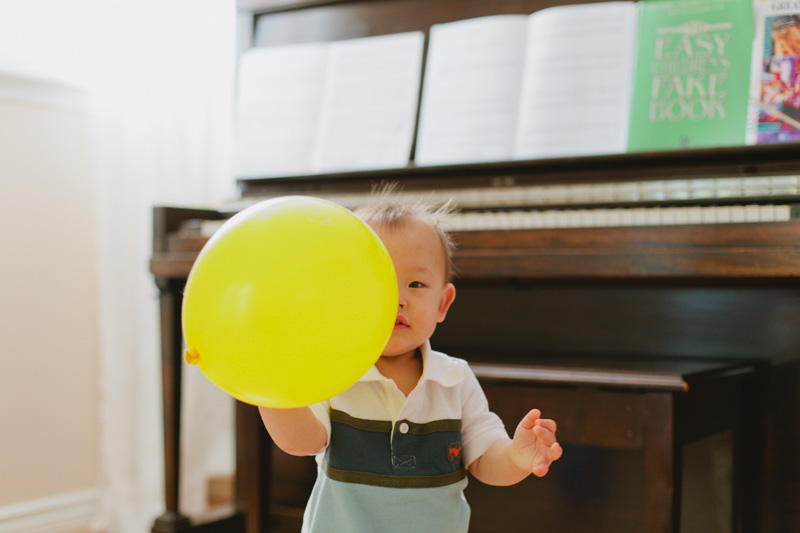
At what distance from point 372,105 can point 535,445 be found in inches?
48.4

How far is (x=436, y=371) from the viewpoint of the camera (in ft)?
3.23

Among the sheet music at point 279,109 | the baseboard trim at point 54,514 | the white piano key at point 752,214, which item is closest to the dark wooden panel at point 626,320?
the white piano key at point 752,214

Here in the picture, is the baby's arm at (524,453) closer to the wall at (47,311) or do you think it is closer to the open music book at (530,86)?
the open music book at (530,86)

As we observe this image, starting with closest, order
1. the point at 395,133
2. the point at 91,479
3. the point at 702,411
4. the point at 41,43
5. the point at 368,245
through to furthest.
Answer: the point at 368,245 → the point at 702,411 → the point at 395,133 → the point at 41,43 → the point at 91,479

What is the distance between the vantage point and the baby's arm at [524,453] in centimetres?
85

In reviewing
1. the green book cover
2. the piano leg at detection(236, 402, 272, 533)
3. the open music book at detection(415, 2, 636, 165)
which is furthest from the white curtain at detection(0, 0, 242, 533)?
the green book cover

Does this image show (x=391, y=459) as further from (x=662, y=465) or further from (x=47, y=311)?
(x=47, y=311)

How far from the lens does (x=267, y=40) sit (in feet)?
7.20

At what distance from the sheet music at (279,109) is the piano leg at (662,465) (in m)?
1.03

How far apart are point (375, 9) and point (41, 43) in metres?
0.93

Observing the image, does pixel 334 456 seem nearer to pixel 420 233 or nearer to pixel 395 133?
pixel 420 233

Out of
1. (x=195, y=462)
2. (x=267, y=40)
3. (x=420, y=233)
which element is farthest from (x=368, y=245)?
(x=195, y=462)

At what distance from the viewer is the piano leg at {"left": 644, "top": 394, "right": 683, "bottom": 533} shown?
4.17 ft

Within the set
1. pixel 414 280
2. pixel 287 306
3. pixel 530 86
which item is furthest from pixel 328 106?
pixel 287 306
